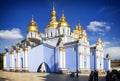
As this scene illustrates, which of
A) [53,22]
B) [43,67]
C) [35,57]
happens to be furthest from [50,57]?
[53,22]

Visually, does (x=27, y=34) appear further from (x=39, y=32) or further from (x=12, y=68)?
(x=12, y=68)

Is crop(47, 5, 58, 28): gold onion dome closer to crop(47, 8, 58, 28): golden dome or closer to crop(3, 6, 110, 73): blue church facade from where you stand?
crop(47, 8, 58, 28): golden dome

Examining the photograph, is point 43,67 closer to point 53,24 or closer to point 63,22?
point 63,22

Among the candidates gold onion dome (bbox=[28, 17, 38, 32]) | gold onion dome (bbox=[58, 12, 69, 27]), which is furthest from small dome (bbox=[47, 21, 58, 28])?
gold onion dome (bbox=[28, 17, 38, 32])

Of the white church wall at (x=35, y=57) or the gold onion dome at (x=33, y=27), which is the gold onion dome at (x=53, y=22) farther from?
the white church wall at (x=35, y=57)

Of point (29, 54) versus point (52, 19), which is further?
point (52, 19)

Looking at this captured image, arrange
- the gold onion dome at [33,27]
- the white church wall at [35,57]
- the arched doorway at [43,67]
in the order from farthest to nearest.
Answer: the gold onion dome at [33,27], the arched doorway at [43,67], the white church wall at [35,57]

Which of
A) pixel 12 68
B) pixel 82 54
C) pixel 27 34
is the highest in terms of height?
pixel 27 34

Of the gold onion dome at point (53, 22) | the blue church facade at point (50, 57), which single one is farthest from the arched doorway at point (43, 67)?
the gold onion dome at point (53, 22)

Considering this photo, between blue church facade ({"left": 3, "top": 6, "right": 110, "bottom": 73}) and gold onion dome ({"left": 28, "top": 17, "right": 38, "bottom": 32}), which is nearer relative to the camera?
blue church facade ({"left": 3, "top": 6, "right": 110, "bottom": 73})

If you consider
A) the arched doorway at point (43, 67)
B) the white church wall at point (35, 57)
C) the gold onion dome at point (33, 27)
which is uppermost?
the gold onion dome at point (33, 27)

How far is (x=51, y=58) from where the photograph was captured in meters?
26.9

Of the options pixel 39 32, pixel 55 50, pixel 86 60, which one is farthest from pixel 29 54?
pixel 39 32

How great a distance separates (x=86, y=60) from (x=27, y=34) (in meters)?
11.9
